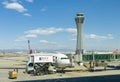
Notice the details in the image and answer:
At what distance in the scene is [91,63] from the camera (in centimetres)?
10188

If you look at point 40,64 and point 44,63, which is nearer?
point 44,63

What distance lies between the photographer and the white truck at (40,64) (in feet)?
268

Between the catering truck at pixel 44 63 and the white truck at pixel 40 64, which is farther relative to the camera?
the catering truck at pixel 44 63

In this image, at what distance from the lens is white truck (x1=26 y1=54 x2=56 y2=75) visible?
81562 mm

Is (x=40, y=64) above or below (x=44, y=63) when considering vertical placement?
below

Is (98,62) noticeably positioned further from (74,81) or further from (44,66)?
(74,81)

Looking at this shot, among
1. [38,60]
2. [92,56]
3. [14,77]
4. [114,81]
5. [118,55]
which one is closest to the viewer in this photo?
[114,81]

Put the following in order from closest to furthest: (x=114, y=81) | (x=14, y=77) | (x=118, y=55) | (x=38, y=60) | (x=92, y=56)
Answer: (x=114, y=81)
(x=14, y=77)
(x=38, y=60)
(x=92, y=56)
(x=118, y=55)

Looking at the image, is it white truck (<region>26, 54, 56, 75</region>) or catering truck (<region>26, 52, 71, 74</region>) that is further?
catering truck (<region>26, 52, 71, 74</region>)

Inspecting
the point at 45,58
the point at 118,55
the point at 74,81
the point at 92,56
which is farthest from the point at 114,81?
the point at 118,55

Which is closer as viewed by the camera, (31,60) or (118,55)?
(31,60)

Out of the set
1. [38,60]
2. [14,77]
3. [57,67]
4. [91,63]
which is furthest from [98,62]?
[14,77]

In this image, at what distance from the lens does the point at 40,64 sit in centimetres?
8406

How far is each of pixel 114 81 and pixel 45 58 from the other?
29.3m
